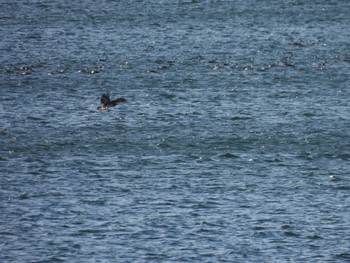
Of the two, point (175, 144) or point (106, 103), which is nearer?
point (175, 144)

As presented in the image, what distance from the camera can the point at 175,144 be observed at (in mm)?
40969

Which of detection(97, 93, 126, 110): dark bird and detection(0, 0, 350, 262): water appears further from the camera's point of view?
detection(97, 93, 126, 110): dark bird

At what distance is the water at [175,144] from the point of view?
101 feet

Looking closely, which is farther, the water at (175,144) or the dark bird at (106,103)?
the dark bird at (106,103)

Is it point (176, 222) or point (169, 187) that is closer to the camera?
point (176, 222)

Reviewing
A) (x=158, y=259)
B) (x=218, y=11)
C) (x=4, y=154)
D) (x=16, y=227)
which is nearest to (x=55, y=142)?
(x=4, y=154)

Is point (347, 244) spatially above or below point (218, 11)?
below

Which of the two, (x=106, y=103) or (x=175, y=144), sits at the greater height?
(x=106, y=103)

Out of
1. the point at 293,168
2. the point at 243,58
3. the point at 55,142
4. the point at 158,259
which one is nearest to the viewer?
the point at 158,259

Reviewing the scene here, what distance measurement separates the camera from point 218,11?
79.0 metres

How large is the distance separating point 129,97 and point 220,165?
1168cm

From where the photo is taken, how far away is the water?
1214 inches

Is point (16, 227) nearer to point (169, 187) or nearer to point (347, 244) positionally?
point (169, 187)

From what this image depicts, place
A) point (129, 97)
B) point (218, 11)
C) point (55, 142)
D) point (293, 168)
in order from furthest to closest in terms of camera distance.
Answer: point (218, 11), point (129, 97), point (55, 142), point (293, 168)
